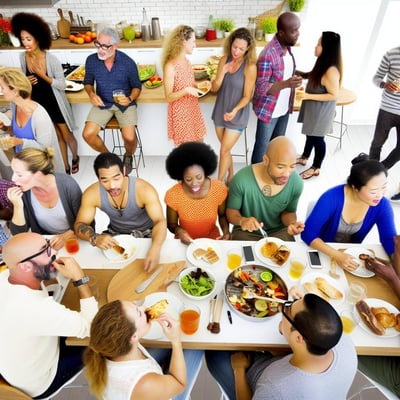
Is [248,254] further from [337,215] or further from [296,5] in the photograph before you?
[296,5]

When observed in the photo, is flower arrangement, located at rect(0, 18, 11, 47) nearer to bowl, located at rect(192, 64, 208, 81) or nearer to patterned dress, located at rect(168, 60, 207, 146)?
bowl, located at rect(192, 64, 208, 81)

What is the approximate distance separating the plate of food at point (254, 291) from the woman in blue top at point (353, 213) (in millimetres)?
438

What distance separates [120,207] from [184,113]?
5.16ft

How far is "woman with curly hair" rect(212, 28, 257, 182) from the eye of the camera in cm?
330

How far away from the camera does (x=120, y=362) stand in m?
1.54

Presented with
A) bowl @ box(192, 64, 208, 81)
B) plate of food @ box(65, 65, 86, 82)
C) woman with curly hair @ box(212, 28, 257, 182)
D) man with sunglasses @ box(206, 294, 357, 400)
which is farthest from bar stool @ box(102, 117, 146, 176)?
man with sunglasses @ box(206, 294, 357, 400)

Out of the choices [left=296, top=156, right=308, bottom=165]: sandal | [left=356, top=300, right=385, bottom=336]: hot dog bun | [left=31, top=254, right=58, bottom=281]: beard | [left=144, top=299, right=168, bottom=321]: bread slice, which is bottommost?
[left=296, top=156, right=308, bottom=165]: sandal

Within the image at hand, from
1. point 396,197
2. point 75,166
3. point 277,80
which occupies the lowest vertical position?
point 396,197

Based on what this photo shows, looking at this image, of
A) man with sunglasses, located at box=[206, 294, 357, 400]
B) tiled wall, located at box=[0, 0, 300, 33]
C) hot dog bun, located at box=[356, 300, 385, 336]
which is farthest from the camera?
tiled wall, located at box=[0, 0, 300, 33]

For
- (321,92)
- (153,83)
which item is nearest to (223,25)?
(153,83)

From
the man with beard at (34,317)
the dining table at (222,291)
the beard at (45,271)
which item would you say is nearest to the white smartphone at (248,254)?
A: the dining table at (222,291)

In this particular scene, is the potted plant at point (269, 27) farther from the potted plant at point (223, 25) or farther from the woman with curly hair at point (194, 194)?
the woman with curly hair at point (194, 194)

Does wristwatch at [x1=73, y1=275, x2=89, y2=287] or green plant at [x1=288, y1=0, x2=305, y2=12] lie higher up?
green plant at [x1=288, y1=0, x2=305, y2=12]

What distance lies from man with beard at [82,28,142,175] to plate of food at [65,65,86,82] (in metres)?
0.60
